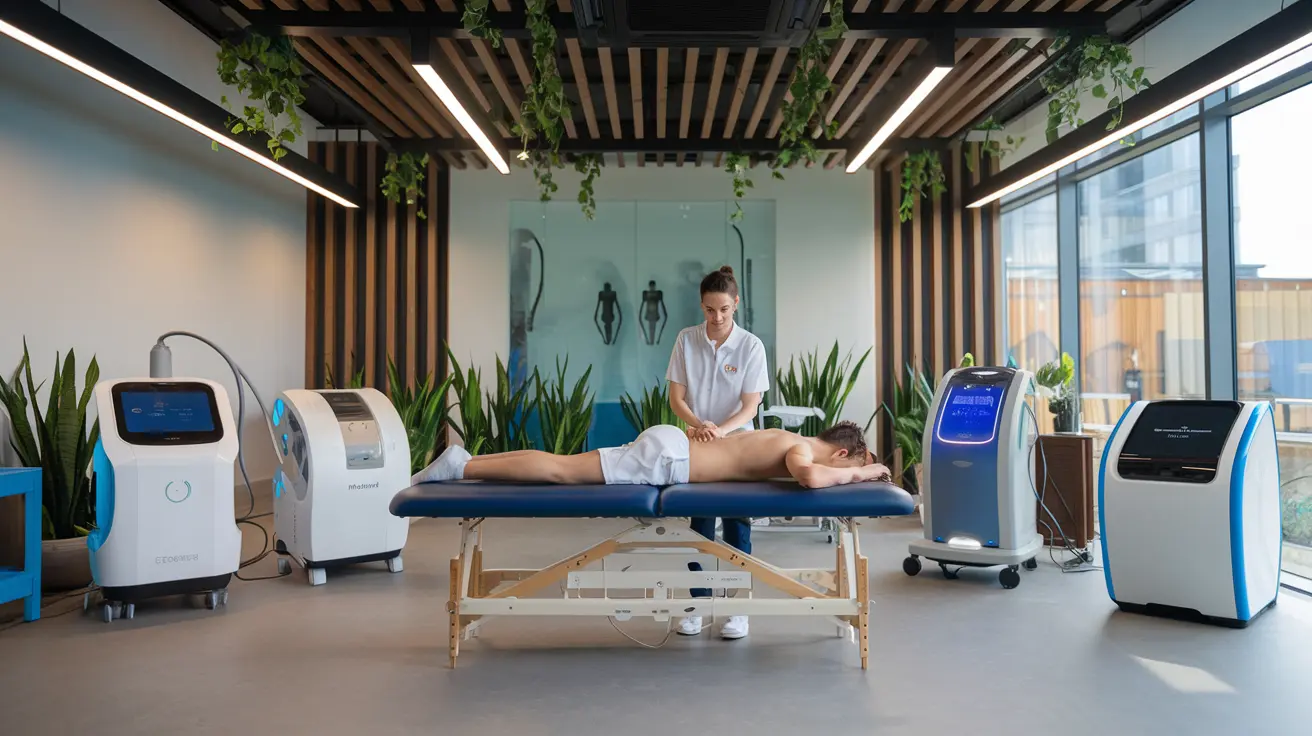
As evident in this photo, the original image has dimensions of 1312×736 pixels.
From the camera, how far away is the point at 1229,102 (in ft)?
13.2

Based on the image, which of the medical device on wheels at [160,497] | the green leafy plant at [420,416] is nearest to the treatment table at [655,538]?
the medical device on wheels at [160,497]

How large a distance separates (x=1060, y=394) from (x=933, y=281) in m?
2.27

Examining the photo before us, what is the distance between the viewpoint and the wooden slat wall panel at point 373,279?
6.69 m

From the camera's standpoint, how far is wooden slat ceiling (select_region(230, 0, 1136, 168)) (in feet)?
13.1

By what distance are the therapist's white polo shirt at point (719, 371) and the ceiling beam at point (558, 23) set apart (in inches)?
59.3

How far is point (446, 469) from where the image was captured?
2.77 m

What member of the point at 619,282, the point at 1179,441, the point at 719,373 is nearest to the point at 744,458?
the point at 719,373

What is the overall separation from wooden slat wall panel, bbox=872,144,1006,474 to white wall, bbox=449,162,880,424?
114 mm

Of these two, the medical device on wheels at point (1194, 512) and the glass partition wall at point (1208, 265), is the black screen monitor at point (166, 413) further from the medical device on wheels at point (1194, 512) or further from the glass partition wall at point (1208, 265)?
the glass partition wall at point (1208, 265)

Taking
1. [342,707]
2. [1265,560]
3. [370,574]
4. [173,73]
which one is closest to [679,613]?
[342,707]

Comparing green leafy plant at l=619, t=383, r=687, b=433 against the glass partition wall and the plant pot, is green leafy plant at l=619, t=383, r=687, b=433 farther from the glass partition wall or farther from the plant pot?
the plant pot

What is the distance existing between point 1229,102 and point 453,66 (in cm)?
376

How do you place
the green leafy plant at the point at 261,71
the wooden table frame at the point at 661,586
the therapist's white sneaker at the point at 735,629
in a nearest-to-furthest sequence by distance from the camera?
the wooden table frame at the point at 661,586 → the therapist's white sneaker at the point at 735,629 → the green leafy plant at the point at 261,71

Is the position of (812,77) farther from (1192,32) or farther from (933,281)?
(933,281)
